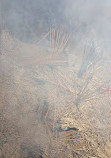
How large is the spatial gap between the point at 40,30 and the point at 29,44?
66cm

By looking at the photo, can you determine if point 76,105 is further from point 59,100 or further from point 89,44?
point 89,44

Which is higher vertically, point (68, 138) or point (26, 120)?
point (26, 120)

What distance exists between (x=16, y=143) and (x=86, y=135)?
142cm

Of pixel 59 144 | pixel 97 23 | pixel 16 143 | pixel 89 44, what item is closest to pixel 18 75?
pixel 16 143

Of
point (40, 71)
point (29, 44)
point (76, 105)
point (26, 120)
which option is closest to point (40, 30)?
point (29, 44)

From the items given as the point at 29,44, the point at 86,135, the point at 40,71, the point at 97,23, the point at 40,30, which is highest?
the point at 97,23

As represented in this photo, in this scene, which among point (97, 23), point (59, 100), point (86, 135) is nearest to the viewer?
point (86, 135)

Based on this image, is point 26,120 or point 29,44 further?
point 29,44

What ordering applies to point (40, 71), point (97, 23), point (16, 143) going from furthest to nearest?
point (97, 23) → point (40, 71) → point (16, 143)

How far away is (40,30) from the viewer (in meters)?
4.09

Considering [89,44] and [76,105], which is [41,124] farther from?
[89,44]

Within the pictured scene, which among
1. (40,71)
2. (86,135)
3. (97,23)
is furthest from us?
(97,23)

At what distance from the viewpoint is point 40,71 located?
3.42m

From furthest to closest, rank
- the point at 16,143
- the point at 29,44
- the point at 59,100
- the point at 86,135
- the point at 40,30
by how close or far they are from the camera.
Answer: the point at 40,30
the point at 29,44
the point at 59,100
the point at 86,135
the point at 16,143
